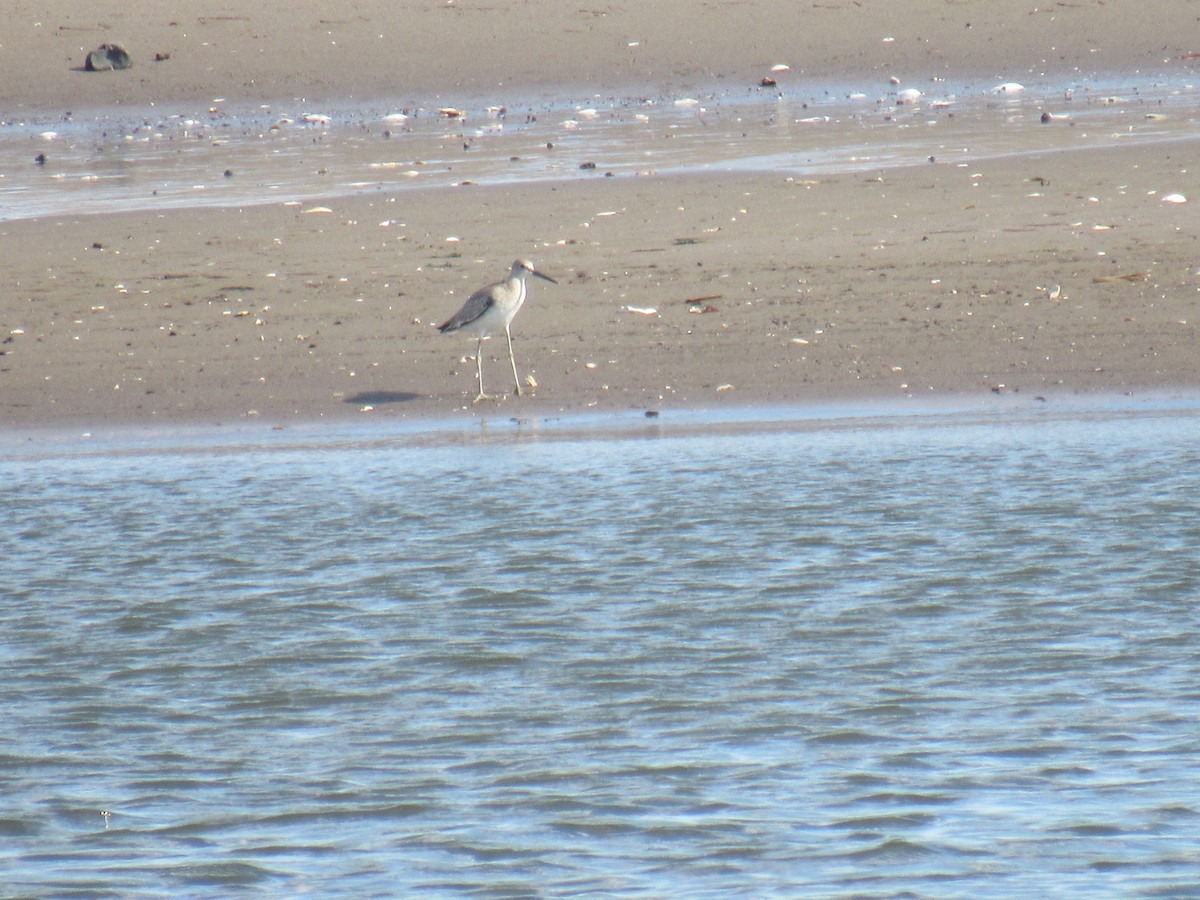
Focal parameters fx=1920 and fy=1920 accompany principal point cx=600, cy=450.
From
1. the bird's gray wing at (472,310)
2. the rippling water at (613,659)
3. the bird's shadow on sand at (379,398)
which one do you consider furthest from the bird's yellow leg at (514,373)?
the rippling water at (613,659)

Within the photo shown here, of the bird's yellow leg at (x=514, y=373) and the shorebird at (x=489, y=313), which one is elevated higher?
the shorebird at (x=489, y=313)

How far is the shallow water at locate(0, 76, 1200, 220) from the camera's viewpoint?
46.9ft

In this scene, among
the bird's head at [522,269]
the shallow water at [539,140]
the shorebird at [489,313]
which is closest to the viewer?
the shorebird at [489,313]

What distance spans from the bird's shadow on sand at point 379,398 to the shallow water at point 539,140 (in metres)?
4.11

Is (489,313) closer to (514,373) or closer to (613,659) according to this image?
(514,373)

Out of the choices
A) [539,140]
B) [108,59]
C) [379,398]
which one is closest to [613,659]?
[379,398]

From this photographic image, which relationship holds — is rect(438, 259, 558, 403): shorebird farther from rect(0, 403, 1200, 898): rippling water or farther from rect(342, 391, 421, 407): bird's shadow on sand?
rect(0, 403, 1200, 898): rippling water

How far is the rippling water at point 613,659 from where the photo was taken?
14.5 ft

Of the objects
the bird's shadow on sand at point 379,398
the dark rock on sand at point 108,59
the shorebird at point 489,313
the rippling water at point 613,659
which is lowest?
the rippling water at point 613,659

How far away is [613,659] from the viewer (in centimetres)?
591

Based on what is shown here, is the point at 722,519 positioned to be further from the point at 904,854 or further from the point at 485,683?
the point at 904,854

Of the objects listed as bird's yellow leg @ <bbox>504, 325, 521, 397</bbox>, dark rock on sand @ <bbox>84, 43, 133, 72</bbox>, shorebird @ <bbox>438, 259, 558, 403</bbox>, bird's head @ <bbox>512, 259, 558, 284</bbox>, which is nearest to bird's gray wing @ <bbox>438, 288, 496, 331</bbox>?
shorebird @ <bbox>438, 259, 558, 403</bbox>

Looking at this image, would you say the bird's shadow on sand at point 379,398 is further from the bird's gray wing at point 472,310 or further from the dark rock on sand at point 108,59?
the dark rock on sand at point 108,59

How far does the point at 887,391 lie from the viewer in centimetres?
958
